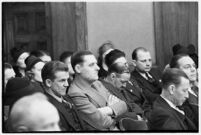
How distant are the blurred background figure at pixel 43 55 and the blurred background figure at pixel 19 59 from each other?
0.09m

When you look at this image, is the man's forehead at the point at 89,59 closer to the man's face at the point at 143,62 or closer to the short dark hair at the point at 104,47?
the short dark hair at the point at 104,47

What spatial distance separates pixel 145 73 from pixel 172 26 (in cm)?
57

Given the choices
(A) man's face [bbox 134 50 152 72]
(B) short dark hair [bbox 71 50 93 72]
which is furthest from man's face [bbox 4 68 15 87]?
(A) man's face [bbox 134 50 152 72]

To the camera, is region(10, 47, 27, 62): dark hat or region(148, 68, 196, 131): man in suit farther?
region(10, 47, 27, 62): dark hat

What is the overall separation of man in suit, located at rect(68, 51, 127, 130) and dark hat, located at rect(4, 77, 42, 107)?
0.42 meters

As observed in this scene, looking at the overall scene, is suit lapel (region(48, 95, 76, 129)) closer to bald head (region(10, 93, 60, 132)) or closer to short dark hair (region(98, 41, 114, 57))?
short dark hair (region(98, 41, 114, 57))

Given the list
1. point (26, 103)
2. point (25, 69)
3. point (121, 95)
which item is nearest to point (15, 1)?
point (25, 69)

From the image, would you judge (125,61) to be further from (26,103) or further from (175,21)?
(26,103)

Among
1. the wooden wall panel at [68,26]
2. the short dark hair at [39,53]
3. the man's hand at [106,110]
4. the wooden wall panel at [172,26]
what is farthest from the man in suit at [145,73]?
the short dark hair at [39,53]

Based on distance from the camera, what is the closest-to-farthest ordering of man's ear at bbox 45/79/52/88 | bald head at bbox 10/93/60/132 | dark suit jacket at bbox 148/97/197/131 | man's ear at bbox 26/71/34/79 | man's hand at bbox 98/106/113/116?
bald head at bbox 10/93/60/132
dark suit jacket at bbox 148/97/197/131
man's ear at bbox 45/79/52/88
man's hand at bbox 98/106/113/116
man's ear at bbox 26/71/34/79

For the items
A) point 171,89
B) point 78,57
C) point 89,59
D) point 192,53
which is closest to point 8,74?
point 78,57

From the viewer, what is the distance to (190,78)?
4852 mm

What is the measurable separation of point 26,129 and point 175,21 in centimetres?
246

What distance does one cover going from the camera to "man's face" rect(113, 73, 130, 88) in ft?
16.4
